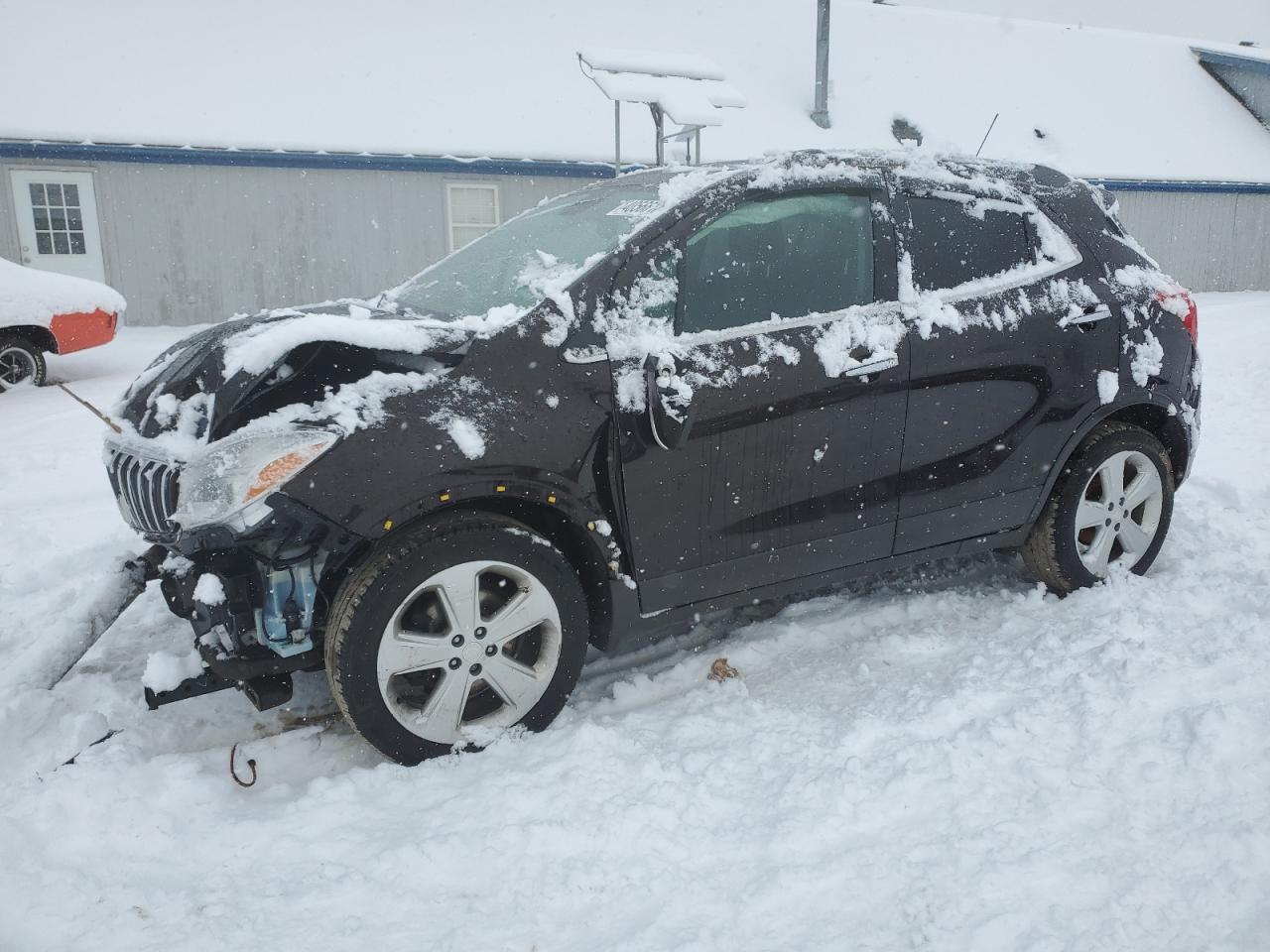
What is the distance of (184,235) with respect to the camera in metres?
14.8

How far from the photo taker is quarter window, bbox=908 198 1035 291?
3.78m

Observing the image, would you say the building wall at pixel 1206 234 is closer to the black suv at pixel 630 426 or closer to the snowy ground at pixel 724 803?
the black suv at pixel 630 426

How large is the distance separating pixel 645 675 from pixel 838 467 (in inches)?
43.1

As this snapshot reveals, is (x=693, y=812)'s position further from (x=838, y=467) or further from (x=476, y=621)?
(x=838, y=467)

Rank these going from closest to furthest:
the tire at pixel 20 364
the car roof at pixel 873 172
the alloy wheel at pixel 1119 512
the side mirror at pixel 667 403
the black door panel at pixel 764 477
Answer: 1. the side mirror at pixel 667 403
2. the black door panel at pixel 764 477
3. the car roof at pixel 873 172
4. the alloy wheel at pixel 1119 512
5. the tire at pixel 20 364

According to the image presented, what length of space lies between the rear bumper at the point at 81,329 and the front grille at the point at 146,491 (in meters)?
7.62

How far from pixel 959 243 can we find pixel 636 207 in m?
1.38

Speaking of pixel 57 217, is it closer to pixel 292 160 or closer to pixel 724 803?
pixel 292 160

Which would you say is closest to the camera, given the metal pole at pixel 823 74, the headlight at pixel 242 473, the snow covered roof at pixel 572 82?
the headlight at pixel 242 473

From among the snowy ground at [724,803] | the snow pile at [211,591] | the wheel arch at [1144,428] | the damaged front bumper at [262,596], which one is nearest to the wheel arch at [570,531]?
the damaged front bumper at [262,596]

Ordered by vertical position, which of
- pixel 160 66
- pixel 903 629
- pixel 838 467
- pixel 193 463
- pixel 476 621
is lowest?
pixel 903 629

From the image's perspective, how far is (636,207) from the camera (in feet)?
11.5

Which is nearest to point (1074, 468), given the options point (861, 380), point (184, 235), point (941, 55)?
point (861, 380)

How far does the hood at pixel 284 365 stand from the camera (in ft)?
9.39
